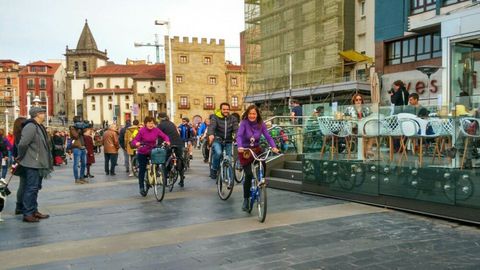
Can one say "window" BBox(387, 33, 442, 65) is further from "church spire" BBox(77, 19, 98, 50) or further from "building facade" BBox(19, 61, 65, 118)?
"building facade" BBox(19, 61, 65, 118)

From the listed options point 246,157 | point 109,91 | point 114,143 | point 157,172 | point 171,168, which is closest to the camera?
point 246,157

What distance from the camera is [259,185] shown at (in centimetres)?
739

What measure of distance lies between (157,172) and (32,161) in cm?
276

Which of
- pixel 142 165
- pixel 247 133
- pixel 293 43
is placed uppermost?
pixel 293 43

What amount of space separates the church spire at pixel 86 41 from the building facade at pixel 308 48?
56.0 metres

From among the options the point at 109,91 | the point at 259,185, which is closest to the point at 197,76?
the point at 109,91

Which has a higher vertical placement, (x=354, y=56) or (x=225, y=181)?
(x=354, y=56)

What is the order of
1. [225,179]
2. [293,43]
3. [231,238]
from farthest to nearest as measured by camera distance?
1. [293,43]
2. [225,179]
3. [231,238]

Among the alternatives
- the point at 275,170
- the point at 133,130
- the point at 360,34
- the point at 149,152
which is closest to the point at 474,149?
the point at 275,170


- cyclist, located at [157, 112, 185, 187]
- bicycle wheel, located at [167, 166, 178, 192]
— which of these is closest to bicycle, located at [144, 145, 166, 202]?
bicycle wheel, located at [167, 166, 178, 192]

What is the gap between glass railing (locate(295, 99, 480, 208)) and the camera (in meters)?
7.15

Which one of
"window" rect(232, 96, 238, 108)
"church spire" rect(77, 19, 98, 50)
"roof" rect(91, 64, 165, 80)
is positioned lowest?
"window" rect(232, 96, 238, 108)

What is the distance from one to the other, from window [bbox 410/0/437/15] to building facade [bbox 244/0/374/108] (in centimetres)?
711

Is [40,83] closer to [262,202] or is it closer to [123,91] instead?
[123,91]
